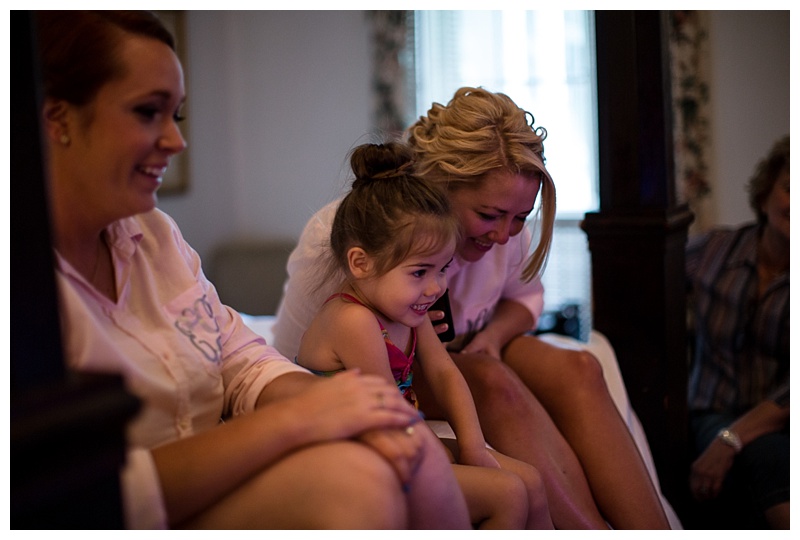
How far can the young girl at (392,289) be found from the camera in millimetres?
1260

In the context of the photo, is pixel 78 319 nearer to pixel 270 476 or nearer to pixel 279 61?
pixel 270 476

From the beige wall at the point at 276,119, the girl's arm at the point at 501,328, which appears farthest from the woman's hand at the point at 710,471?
the beige wall at the point at 276,119

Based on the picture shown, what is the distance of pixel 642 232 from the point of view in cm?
206

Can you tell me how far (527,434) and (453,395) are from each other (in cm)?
22

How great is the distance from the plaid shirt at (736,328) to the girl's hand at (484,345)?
96 cm

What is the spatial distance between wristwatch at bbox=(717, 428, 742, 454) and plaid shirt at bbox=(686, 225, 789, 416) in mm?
146

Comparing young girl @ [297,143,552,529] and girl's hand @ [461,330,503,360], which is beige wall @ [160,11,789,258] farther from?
young girl @ [297,143,552,529]

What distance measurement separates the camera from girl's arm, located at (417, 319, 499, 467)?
1.31 m

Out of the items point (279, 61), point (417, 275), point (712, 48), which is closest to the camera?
point (417, 275)

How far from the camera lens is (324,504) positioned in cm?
88

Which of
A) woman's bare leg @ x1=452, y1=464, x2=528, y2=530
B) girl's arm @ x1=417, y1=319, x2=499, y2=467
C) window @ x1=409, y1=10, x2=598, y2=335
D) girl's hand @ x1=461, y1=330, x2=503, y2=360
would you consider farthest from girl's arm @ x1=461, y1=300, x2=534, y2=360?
window @ x1=409, y1=10, x2=598, y2=335
